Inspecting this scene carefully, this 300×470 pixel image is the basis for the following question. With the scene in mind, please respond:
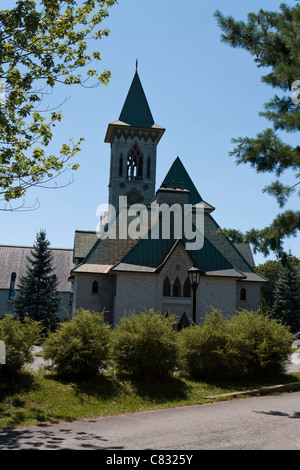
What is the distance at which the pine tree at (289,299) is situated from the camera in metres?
47.9

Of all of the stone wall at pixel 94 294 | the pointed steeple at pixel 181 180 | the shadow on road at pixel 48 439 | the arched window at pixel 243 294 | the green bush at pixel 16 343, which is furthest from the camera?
the pointed steeple at pixel 181 180

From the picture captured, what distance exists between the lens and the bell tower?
51844mm

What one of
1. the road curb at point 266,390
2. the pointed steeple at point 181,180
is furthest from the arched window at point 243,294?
the road curb at point 266,390

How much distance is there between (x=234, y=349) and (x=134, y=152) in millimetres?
40628

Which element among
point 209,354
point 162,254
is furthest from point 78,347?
point 162,254

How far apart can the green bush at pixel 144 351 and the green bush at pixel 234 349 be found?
74 centimetres

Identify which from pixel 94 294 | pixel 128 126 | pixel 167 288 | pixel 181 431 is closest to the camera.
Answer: pixel 181 431

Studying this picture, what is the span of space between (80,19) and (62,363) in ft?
31.9

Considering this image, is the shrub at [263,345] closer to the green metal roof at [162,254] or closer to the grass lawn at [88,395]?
the grass lawn at [88,395]

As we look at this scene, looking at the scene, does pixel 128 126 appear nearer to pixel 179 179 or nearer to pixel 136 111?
pixel 136 111

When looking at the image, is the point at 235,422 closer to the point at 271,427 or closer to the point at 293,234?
the point at 271,427

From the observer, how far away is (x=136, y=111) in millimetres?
54000

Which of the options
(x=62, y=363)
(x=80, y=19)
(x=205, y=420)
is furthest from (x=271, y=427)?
(x=80, y=19)

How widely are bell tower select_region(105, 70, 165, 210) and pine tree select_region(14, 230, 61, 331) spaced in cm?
1161
